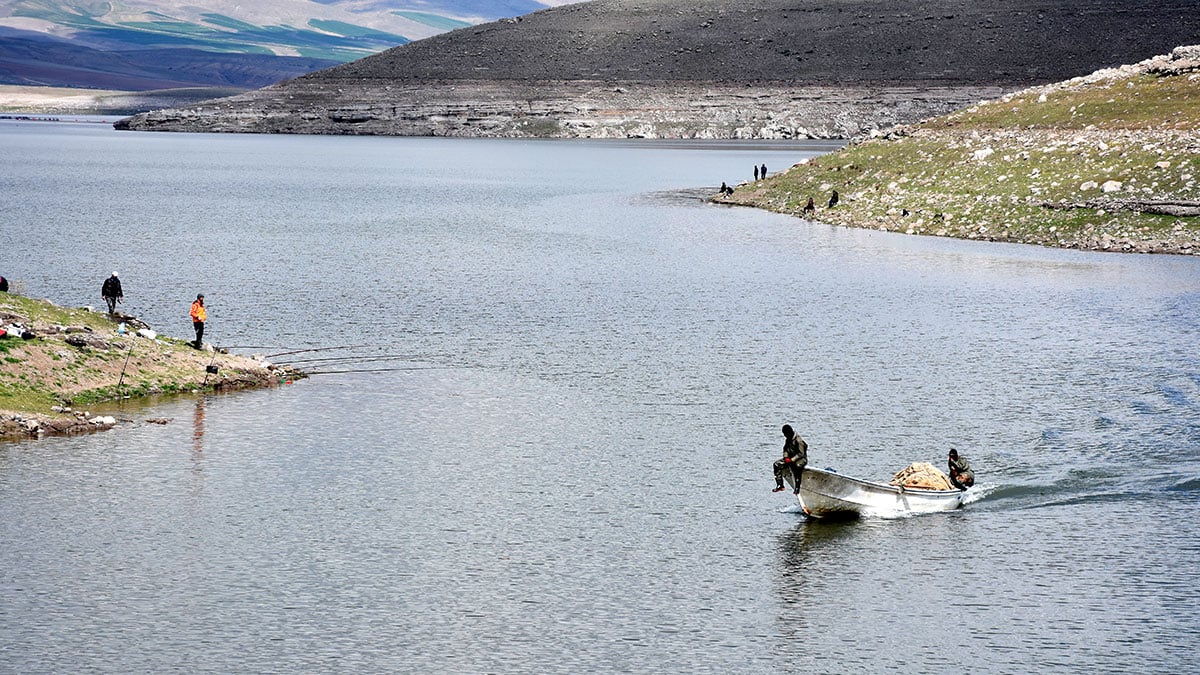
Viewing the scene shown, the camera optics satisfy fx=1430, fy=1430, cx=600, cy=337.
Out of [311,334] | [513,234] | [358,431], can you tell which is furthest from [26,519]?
[513,234]

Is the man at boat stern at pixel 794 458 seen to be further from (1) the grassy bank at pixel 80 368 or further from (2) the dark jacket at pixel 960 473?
(1) the grassy bank at pixel 80 368

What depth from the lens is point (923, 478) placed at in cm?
3198

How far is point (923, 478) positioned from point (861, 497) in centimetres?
177

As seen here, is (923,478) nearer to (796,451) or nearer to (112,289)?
(796,451)

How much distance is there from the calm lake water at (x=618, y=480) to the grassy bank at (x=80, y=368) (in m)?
1.40

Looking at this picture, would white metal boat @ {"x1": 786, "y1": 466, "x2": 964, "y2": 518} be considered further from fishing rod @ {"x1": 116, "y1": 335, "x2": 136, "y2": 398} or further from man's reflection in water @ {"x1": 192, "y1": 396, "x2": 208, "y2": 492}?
fishing rod @ {"x1": 116, "y1": 335, "x2": 136, "y2": 398}

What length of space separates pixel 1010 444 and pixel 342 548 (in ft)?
59.5

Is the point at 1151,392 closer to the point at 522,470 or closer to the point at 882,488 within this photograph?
the point at 882,488

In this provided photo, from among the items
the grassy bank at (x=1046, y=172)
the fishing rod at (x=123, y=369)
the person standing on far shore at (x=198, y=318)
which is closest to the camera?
the fishing rod at (x=123, y=369)

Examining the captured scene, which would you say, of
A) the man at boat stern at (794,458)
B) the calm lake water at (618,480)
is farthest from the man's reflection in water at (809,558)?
the man at boat stern at (794,458)

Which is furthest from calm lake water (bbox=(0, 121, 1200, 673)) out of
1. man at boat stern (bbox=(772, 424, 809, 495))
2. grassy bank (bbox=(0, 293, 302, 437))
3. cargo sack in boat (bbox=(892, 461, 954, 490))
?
grassy bank (bbox=(0, 293, 302, 437))

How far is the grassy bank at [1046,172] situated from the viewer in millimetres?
81812

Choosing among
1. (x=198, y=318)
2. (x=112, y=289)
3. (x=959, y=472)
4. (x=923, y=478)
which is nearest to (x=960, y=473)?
(x=959, y=472)

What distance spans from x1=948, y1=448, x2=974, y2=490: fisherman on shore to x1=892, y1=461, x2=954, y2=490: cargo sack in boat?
19 cm
